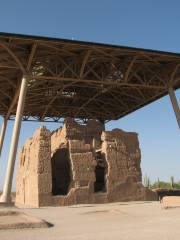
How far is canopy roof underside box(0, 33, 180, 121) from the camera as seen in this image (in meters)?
20.3

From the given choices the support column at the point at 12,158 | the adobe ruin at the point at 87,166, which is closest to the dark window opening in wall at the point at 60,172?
the adobe ruin at the point at 87,166

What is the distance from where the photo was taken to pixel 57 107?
32.8 metres

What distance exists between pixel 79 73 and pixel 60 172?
31.4 ft

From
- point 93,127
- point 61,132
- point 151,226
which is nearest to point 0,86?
point 61,132

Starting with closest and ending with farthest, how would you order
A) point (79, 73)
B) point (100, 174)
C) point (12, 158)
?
point (12, 158) < point (79, 73) < point (100, 174)

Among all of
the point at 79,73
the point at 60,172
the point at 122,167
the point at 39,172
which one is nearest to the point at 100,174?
the point at 60,172

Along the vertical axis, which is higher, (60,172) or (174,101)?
(174,101)

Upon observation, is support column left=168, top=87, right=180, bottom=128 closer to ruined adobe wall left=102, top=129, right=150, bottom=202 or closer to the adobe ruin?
the adobe ruin

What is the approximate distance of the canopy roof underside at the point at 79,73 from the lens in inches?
→ 799

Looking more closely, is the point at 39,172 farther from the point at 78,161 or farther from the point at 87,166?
the point at 87,166

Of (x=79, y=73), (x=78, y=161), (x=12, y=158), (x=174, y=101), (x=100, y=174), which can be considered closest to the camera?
(x=12, y=158)

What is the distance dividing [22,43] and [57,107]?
44.7 feet

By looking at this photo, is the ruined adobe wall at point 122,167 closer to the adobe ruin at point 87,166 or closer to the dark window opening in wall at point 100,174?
the adobe ruin at point 87,166

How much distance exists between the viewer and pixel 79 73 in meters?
22.7
